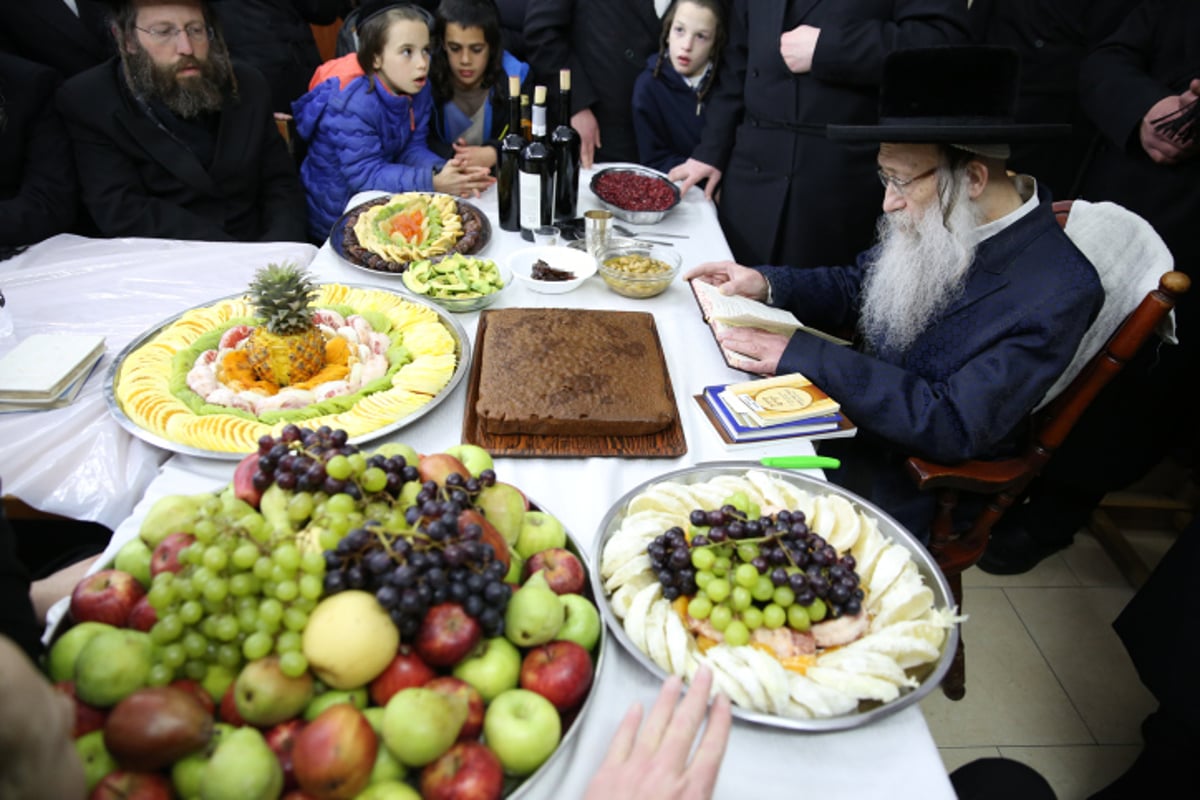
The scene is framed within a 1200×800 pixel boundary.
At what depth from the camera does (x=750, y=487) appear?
142 cm

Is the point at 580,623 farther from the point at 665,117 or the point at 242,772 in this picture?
the point at 665,117

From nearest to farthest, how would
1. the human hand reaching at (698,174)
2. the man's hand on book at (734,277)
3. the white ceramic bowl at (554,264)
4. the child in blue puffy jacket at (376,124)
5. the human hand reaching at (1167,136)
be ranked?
the white ceramic bowl at (554,264)
the man's hand on book at (734,277)
the human hand reaching at (1167,136)
the child in blue puffy jacket at (376,124)
the human hand reaching at (698,174)

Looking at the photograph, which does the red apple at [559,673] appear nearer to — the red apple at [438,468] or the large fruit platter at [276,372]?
the red apple at [438,468]

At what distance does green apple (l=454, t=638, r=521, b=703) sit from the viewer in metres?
0.97

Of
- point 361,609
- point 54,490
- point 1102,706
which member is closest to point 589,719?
point 361,609

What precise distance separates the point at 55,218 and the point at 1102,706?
177 inches

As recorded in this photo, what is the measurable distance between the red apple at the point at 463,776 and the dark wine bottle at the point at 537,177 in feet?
6.83

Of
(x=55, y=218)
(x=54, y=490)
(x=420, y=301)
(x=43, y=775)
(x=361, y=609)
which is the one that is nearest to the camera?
(x=43, y=775)

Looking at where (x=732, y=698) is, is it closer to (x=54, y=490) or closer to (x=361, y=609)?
(x=361, y=609)

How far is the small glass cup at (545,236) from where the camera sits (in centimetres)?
266

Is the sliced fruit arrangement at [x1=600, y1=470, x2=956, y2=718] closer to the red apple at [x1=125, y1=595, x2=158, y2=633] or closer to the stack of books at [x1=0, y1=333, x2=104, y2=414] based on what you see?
the red apple at [x1=125, y1=595, x2=158, y2=633]

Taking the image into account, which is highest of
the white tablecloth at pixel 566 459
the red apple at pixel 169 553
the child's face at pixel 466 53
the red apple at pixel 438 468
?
the child's face at pixel 466 53

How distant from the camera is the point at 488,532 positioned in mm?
1096

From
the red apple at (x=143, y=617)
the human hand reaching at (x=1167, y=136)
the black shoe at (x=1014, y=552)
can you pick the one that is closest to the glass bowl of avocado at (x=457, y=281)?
the red apple at (x=143, y=617)
